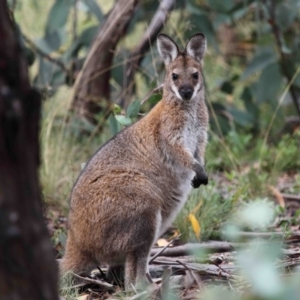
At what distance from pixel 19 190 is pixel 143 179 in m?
2.33

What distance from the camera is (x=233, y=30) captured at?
12320mm

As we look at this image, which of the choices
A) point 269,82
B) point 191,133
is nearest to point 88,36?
point 269,82

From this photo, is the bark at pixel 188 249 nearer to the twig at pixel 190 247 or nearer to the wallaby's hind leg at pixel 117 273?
the twig at pixel 190 247

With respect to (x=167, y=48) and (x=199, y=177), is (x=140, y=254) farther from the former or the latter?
(x=167, y=48)

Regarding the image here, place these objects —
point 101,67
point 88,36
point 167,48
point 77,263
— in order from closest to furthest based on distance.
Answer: point 77,263
point 167,48
point 101,67
point 88,36

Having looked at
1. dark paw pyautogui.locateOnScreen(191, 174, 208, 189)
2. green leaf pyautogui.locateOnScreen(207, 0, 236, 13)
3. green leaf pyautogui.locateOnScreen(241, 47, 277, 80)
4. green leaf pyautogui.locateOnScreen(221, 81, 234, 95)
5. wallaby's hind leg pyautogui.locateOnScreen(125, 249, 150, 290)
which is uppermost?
green leaf pyautogui.locateOnScreen(207, 0, 236, 13)

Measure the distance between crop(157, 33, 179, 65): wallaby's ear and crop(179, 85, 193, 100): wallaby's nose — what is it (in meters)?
0.34

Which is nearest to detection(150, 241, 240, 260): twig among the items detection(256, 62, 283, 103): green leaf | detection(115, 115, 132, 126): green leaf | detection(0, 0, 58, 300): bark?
detection(115, 115, 132, 126): green leaf

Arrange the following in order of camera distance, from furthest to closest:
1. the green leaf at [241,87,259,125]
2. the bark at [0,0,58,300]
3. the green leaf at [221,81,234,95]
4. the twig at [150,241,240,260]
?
1. the green leaf at [221,81,234,95]
2. the green leaf at [241,87,259,125]
3. the twig at [150,241,240,260]
4. the bark at [0,0,58,300]

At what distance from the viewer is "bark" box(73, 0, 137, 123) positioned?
308 inches

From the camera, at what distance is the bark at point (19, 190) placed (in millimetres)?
2168

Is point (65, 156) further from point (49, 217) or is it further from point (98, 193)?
point (98, 193)

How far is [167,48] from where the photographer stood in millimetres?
5211

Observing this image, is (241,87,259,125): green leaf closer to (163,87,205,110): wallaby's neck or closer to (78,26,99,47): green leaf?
(78,26,99,47): green leaf
